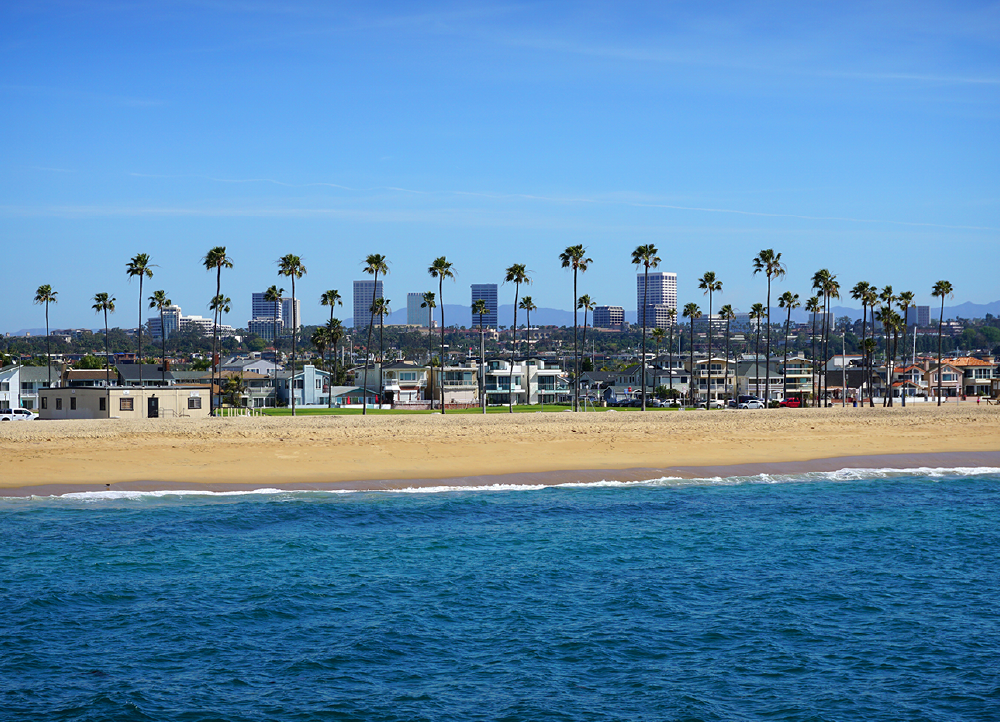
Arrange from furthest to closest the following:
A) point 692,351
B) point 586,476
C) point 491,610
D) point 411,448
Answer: point 692,351
point 411,448
point 586,476
point 491,610

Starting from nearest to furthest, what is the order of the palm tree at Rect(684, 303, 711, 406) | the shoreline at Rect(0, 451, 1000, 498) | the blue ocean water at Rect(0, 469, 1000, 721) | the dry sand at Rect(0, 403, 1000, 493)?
the blue ocean water at Rect(0, 469, 1000, 721)
the shoreline at Rect(0, 451, 1000, 498)
the dry sand at Rect(0, 403, 1000, 493)
the palm tree at Rect(684, 303, 711, 406)

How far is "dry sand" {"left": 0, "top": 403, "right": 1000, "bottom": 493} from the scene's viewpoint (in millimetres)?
34262

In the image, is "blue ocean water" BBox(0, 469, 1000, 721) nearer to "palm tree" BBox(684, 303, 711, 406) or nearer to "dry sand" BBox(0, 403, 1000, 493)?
"dry sand" BBox(0, 403, 1000, 493)

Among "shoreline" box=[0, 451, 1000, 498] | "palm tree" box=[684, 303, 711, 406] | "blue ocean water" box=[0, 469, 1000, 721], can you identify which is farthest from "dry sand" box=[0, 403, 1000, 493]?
"palm tree" box=[684, 303, 711, 406]

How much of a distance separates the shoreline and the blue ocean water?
62.5 inches

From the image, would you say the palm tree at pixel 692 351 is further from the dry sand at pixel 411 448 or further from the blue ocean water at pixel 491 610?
the blue ocean water at pixel 491 610

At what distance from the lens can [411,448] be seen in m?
42.3

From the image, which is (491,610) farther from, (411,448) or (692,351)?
(692,351)

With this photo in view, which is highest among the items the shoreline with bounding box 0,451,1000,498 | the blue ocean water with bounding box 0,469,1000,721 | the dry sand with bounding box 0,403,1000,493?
the dry sand with bounding box 0,403,1000,493

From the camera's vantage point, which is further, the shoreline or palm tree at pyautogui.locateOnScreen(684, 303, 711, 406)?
palm tree at pyautogui.locateOnScreen(684, 303, 711, 406)

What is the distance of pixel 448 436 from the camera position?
154 feet

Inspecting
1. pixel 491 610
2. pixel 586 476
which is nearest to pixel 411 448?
pixel 586 476

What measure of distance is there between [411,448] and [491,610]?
24133 millimetres

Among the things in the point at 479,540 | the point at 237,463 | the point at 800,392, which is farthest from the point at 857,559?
the point at 800,392
